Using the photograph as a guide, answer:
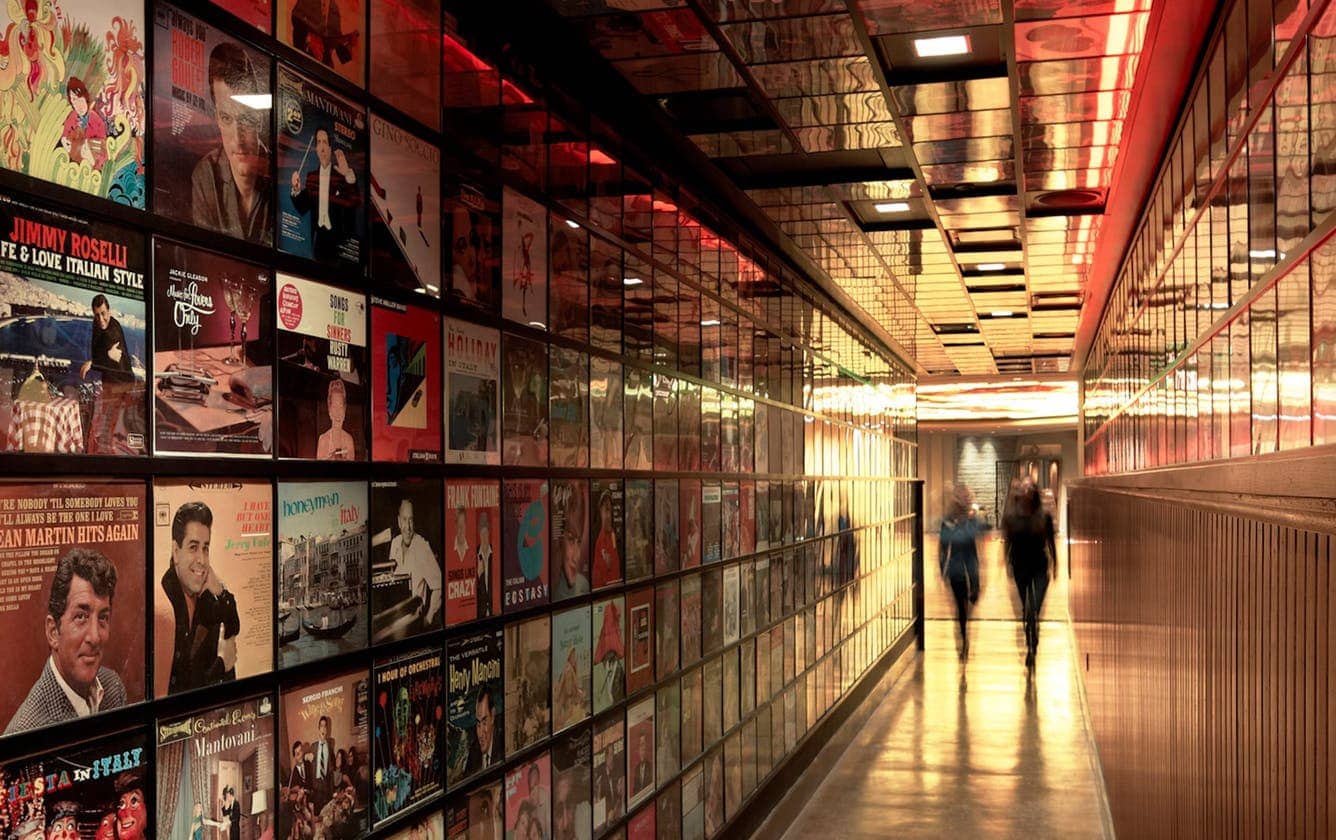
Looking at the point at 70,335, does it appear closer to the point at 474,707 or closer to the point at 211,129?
the point at 211,129

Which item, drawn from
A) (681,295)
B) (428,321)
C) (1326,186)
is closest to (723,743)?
(681,295)

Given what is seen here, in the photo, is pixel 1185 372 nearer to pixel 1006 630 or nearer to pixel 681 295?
pixel 681 295

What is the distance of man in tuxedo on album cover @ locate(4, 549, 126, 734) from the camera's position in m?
2.25

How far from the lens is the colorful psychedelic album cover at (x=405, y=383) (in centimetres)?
345

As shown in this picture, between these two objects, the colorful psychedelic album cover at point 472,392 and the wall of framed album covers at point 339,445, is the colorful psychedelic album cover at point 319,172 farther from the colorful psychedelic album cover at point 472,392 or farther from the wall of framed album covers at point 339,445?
the colorful psychedelic album cover at point 472,392

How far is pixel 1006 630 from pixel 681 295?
13967 millimetres

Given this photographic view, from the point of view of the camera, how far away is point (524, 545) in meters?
4.52

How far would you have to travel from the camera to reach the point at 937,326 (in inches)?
588

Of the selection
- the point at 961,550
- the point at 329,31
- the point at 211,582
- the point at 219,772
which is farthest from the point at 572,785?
the point at 961,550

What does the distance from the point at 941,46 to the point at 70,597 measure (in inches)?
155

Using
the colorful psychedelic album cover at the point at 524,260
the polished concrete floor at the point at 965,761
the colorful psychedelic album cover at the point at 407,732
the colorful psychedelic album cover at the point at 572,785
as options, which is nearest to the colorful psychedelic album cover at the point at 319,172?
the colorful psychedelic album cover at the point at 524,260

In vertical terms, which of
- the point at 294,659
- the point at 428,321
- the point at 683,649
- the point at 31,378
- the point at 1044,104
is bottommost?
the point at 683,649

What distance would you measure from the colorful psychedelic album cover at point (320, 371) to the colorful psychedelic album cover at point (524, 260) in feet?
3.40

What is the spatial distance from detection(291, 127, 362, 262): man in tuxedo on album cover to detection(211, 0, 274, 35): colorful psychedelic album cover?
0.30 metres
